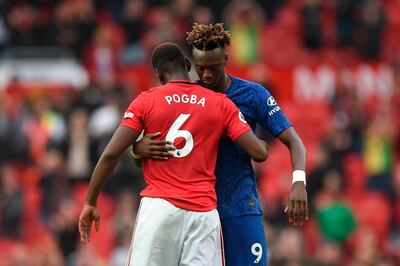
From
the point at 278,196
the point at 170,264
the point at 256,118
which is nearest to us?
the point at 170,264

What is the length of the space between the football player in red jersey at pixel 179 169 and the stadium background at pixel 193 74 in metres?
6.48

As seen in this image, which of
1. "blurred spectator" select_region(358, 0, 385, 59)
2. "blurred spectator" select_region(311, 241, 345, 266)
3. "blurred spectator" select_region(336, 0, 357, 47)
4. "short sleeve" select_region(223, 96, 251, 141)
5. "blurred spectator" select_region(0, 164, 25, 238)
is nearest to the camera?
"short sleeve" select_region(223, 96, 251, 141)

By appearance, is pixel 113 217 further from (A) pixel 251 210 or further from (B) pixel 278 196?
(A) pixel 251 210

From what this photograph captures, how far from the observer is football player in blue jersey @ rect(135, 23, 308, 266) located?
873cm

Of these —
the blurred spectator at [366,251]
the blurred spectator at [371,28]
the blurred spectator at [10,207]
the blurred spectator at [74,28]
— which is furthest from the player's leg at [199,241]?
the blurred spectator at [74,28]

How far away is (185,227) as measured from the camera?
851cm

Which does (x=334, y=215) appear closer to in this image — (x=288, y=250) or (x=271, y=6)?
(x=288, y=250)

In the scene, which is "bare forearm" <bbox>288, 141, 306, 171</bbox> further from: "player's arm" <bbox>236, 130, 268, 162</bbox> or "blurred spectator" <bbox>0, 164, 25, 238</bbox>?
"blurred spectator" <bbox>0, 164, 25, 238</bbox>

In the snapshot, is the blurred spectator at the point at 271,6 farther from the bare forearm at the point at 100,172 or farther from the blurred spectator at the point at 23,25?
the bare forearm at the point at 100,172

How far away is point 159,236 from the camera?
8.45 meters

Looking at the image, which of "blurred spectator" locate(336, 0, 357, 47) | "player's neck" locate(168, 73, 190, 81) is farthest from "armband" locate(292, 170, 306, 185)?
"blurred spectator" locate(336, 0, 357, 47)

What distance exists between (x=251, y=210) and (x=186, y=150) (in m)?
0.74

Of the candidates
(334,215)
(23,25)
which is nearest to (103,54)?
(23,25)

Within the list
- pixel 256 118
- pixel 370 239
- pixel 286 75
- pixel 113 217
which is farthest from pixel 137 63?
pixel 256 118
